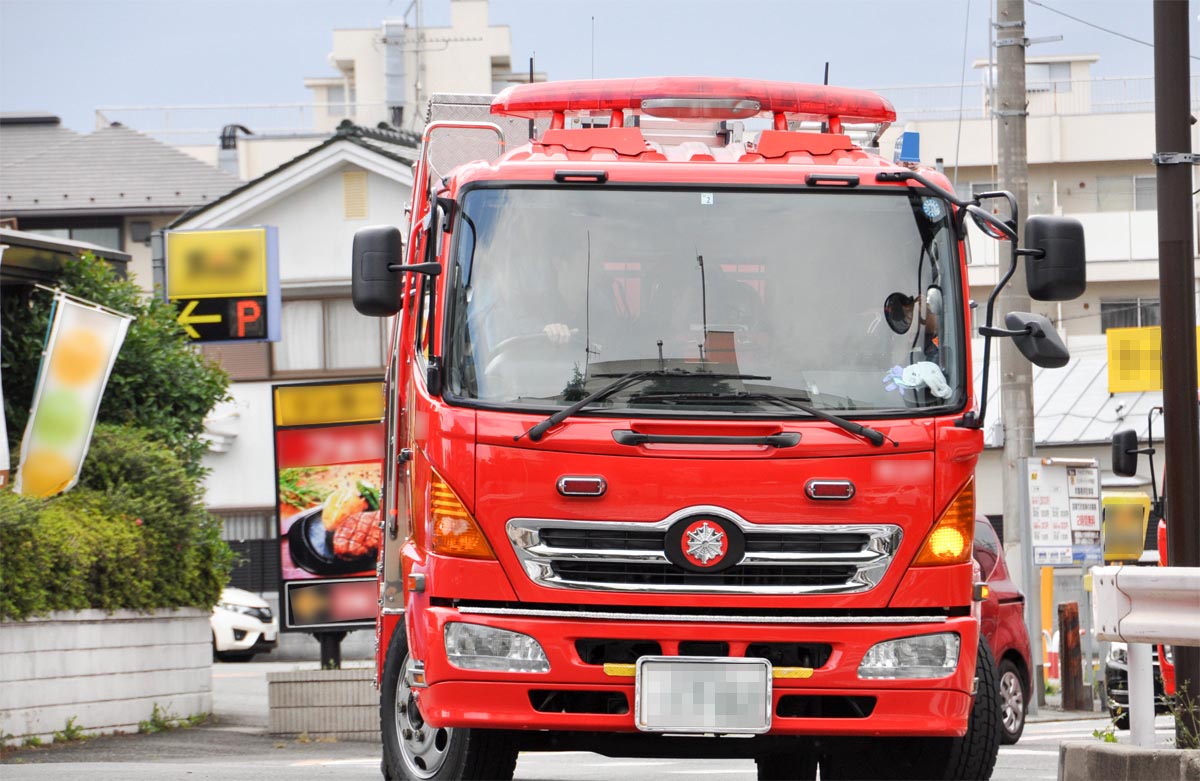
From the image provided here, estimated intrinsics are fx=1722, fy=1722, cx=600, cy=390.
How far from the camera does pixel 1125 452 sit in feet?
47.0

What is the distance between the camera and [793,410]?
6957 mm

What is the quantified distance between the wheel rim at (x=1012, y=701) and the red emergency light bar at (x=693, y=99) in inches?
310

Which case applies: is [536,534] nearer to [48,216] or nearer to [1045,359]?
[1045,359]

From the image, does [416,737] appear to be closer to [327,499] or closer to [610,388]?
[610,388]

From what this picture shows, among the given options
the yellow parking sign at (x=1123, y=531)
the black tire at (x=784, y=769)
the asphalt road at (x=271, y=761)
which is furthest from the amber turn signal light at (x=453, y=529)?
the yellow parking sign at (x=1123, y=531)

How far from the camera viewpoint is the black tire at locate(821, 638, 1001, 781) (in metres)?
7.71

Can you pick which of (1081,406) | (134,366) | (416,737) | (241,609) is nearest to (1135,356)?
(1081,406)

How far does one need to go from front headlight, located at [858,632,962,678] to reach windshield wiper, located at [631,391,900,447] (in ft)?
2.62

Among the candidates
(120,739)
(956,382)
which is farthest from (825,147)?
(120,739)

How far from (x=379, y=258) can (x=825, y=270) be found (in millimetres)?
1939

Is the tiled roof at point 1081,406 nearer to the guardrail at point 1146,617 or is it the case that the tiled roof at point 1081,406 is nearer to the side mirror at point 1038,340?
the guardrail at point 1146,617

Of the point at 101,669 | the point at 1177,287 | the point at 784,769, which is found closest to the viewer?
the point at 784,769

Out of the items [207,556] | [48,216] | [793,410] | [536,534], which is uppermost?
[48,216]

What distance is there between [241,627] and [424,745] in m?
22.3
